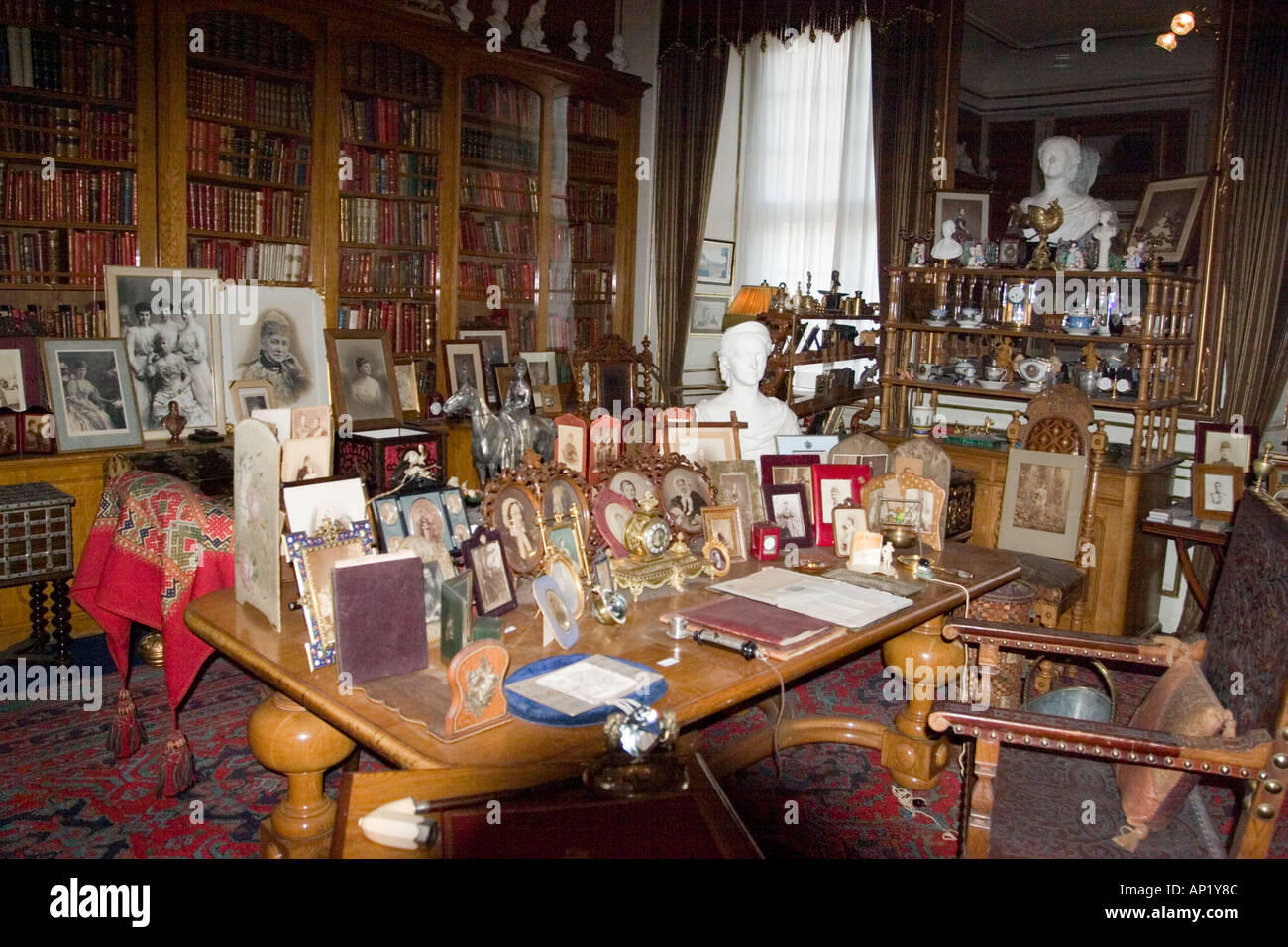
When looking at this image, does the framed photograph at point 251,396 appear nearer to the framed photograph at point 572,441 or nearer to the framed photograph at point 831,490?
the framed photograph at point 572,441

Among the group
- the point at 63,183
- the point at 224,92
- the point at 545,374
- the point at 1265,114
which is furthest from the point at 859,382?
the point at 63,183

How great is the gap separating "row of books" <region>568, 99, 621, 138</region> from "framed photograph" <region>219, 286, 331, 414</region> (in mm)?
2274

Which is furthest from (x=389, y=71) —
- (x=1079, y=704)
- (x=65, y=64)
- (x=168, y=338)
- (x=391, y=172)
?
(x=1079, y=704)

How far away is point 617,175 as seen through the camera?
6695mm

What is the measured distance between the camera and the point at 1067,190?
469 cm

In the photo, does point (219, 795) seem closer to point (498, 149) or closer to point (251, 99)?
point (251, 99)

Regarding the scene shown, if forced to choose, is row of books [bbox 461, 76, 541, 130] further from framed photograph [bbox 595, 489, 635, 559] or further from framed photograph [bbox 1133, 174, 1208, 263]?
framed photograph [bbox 595, 489, 635, 559]

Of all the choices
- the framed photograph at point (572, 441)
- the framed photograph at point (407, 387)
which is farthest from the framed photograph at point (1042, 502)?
the framed photograph at point (407, 387)

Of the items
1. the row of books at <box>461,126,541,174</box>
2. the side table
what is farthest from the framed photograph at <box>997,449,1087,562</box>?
the side table

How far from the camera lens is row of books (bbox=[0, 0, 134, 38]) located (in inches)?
164

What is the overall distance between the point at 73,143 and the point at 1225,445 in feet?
17.8

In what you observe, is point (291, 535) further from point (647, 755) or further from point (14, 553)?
point (14, 553)

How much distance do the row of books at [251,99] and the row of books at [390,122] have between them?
235mm

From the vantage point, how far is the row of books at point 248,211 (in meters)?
4.82
